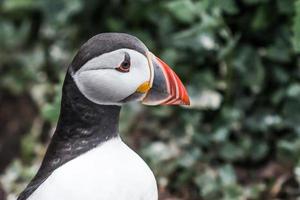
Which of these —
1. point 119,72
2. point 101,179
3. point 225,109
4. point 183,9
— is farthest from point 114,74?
point 225,109

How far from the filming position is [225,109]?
5199 millimetres

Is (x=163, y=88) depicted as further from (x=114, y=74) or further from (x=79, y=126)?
(x=79, y=126)

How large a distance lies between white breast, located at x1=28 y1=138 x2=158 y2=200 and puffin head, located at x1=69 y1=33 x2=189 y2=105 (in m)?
0.18

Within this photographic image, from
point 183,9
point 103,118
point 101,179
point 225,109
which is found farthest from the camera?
point 225,109

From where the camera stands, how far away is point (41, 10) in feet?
20.8

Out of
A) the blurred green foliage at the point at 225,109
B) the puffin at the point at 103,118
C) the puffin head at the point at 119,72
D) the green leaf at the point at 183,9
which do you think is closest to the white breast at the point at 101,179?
the puffin at the point at 103,118

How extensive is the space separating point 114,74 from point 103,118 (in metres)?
0.16

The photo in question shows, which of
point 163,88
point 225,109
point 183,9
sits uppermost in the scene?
point 163,88

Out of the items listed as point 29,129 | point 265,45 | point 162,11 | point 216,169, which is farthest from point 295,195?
point 29,129

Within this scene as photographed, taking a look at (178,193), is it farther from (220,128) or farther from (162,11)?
(162,11)

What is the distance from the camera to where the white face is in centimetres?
300

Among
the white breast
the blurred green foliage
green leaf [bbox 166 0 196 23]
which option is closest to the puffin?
the white breast

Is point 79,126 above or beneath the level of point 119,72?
beneath

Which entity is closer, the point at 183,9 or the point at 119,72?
the point at 119,72
